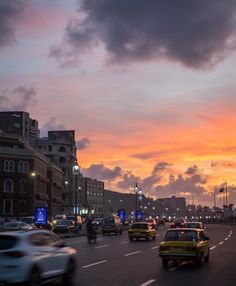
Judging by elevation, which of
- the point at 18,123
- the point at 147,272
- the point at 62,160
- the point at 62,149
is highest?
the point at 18,123

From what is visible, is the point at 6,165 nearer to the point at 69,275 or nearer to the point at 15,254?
the point at 69,275

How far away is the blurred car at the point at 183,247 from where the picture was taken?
2303 centimetres

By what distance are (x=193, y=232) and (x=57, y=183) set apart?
349 ft

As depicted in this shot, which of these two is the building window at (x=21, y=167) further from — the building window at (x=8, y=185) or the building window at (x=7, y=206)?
the building window at (x=7, y=206)

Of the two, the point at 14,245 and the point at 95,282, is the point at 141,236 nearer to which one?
the point at 95,282

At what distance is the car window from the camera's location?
13930 mm

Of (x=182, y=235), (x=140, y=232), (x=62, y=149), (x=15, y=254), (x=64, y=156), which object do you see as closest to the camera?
(x=15, y=254)

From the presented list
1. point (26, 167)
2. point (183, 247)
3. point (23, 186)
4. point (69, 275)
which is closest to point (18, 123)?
point (26, 167)

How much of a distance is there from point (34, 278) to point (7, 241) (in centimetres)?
112

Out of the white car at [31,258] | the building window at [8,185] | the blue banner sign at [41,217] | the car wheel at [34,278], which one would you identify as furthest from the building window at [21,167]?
the car wheel at [34,278]

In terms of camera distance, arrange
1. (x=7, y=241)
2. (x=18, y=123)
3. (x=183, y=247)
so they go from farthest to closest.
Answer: (x=18, y=123) → (x=183, y=247) → (x=7, y=241)

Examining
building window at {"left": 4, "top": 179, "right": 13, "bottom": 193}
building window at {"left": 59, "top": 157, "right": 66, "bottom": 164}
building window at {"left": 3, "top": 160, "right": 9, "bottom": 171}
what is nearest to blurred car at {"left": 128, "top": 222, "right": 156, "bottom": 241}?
building window at {"left": 4, "top": 179, "right": 13, "bottom": 193}

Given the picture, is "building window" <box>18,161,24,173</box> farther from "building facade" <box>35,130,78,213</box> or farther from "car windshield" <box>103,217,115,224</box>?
"building facade" <box>35,130,78,213</box>

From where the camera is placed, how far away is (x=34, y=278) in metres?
13.9
